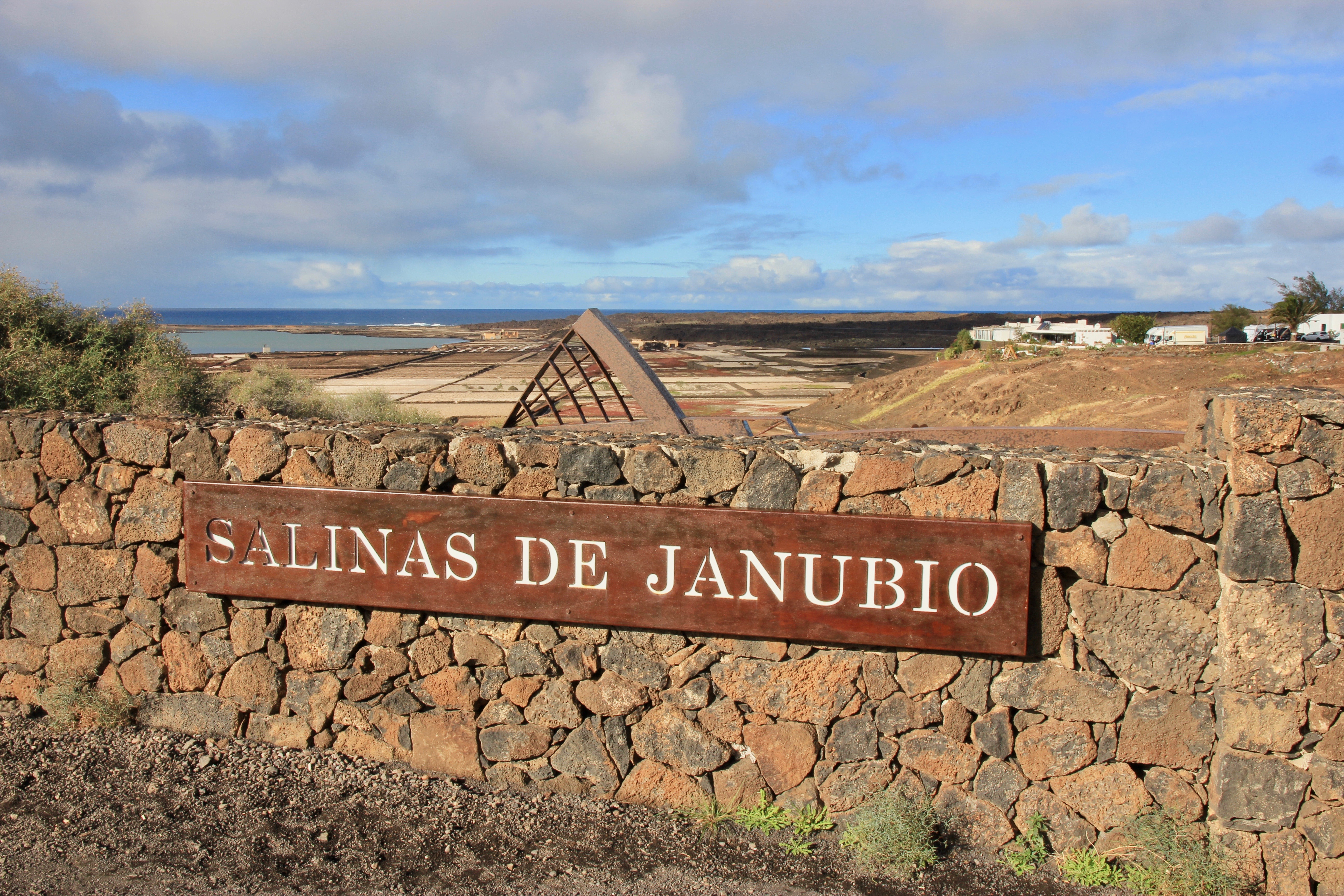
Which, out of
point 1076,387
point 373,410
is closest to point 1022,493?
point 373,410

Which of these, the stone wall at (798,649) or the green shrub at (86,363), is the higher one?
the green shrub at (86,363)

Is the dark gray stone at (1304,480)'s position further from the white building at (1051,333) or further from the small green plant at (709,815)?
the white building at (1051,333)

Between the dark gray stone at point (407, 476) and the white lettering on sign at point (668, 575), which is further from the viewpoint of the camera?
the dark gray stone at point (407, 476)

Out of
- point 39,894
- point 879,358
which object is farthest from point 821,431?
point 879,358

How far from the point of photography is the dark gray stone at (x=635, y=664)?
3.57 meters

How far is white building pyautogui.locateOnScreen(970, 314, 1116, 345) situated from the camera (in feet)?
97.7

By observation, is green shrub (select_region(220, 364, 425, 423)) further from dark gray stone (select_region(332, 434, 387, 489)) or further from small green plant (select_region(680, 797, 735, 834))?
small green plant (select_region(680, 797, 735, 834))

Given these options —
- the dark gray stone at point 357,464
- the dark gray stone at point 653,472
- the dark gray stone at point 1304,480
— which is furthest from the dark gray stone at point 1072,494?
the dark gray stone at point 357,464

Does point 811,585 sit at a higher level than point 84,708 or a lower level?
higher

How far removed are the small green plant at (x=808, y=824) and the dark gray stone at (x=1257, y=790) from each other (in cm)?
140

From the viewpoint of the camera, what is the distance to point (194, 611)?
157 inches

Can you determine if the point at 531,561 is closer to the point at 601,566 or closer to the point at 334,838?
the point at 601,566

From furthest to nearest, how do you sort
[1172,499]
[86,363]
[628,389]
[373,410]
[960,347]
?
[960,347] < [373,410] < [86,363] < [628,389] < [1172,499]

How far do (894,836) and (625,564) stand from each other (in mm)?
1425
